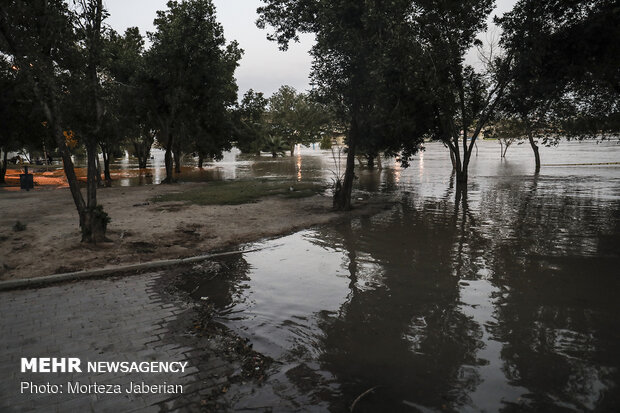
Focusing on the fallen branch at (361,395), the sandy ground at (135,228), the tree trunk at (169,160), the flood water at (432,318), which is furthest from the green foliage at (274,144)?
the fallen branch at (361,395)

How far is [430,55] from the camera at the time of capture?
18.1 metres

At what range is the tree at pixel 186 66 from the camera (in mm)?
25875

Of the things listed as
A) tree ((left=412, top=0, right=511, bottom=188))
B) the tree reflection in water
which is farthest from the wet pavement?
tree ((left=412, top=0, right=511, bottom=188))

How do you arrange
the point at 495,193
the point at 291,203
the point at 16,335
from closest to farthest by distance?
the point at 16,335, the point at 291,203, the point at 495,193

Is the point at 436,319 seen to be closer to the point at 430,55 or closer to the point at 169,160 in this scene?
the point at 430,55

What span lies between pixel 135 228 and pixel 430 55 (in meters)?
14.9

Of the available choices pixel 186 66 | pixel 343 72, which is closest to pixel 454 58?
pixel 343 72

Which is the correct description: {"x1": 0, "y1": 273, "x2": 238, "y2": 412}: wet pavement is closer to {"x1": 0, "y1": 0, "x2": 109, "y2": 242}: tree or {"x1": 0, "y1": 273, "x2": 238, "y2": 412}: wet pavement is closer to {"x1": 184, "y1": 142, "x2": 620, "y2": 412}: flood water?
{"x1": 184, "y1": 142, "x2": 620, "y2": 412}: flood water

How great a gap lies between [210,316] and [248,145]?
38.2 m

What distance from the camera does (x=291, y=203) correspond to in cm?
1997

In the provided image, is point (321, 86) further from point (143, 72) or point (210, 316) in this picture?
point (143, 72)

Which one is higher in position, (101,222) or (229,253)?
(101,222)

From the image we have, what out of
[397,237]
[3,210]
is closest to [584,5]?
[397,237]

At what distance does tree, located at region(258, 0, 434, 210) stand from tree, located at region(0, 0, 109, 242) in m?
8.65
